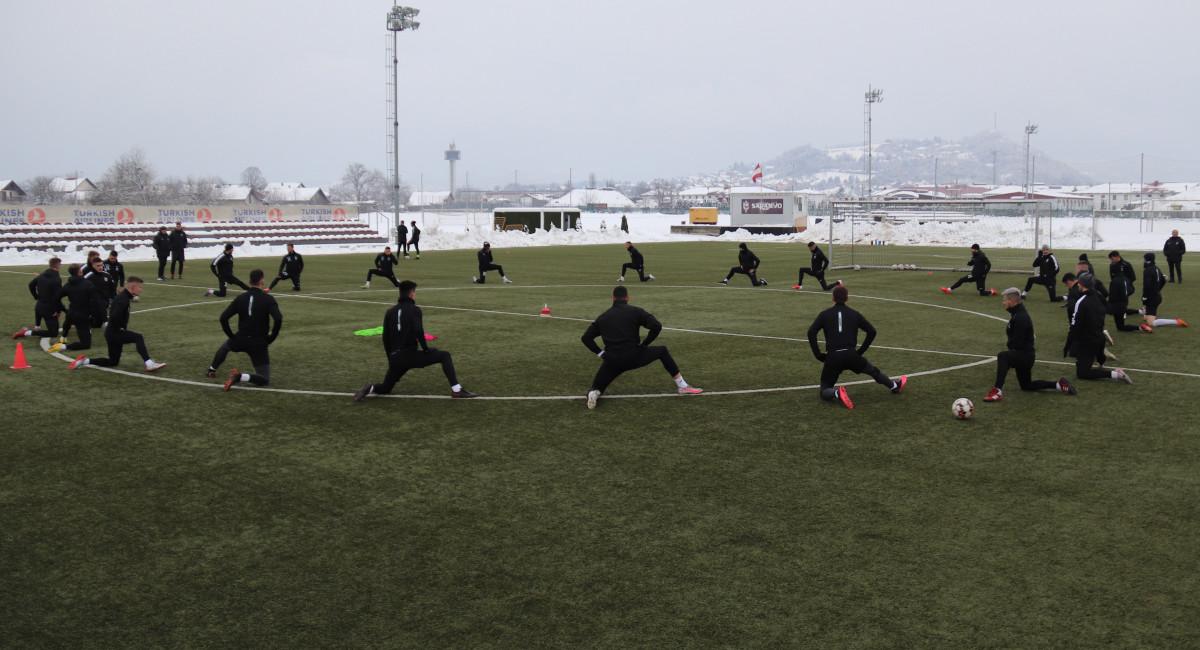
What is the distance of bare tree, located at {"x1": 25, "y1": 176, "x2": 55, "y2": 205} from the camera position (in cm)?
12426

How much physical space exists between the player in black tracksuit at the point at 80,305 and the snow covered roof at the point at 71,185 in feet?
462

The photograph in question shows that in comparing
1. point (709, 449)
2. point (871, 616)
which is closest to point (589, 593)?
point (871, 616)

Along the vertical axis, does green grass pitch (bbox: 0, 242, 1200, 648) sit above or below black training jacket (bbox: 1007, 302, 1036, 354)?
below

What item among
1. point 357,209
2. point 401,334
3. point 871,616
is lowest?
point 871,616

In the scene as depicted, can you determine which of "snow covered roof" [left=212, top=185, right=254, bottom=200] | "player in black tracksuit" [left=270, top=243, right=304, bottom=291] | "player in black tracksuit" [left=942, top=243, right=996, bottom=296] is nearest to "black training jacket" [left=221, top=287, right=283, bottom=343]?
"player in black tracksuit" [left=270, top=243, right=304, bottom=291]

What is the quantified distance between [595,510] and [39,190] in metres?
146

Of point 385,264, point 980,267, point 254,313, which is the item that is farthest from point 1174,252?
point 254,313

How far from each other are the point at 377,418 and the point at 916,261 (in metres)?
40.1

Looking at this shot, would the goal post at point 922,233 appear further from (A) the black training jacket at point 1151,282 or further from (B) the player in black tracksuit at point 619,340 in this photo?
(B) the player in black tracksuit at point 619,340

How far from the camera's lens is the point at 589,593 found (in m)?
7.18

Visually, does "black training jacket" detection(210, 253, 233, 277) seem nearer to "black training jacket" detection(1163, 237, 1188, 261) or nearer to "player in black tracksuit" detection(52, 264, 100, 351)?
"player in black tracksuit" detection(52, 264, 100, 351)

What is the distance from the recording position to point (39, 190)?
13238 centimetres

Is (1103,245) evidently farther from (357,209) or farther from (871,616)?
(871,616)

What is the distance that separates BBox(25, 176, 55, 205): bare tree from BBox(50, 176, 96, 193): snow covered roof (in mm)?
1962
